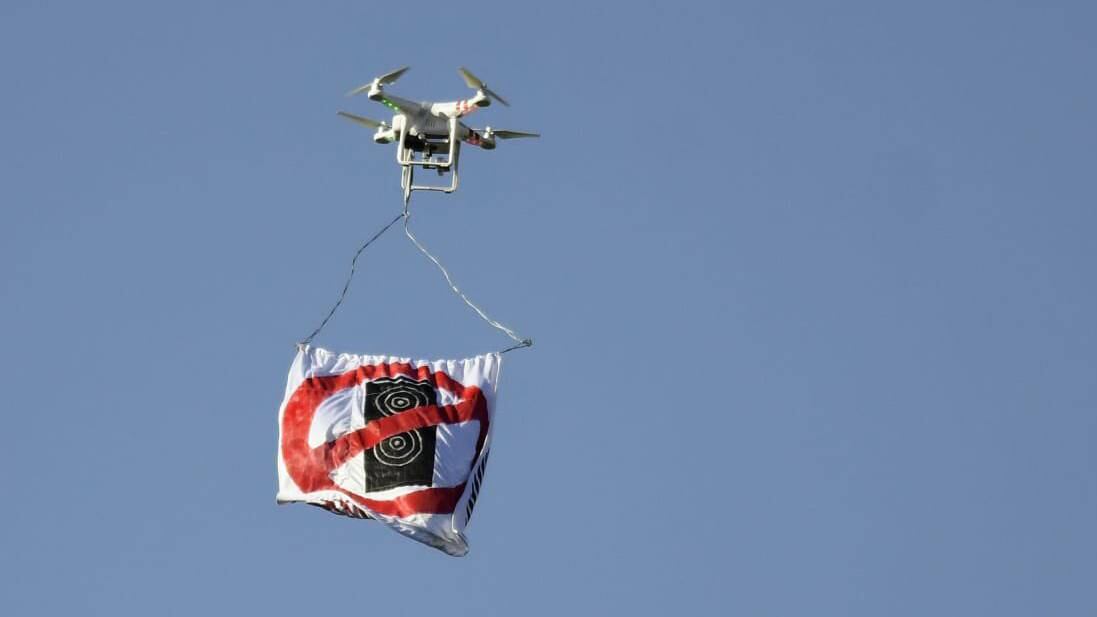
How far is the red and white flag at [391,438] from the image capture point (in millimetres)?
83562

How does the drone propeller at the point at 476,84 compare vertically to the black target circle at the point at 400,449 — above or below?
above

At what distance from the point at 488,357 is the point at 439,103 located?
6375 mm

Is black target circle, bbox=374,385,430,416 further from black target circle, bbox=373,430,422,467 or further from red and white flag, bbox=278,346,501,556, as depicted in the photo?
black target circle, bbox=373,430,422,467

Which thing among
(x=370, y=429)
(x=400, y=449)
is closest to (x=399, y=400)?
(x=370, y=429)

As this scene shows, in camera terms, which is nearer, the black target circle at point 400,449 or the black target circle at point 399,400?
the black target circle at point 400,449

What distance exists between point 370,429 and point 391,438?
0.57 metres

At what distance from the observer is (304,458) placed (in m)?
84.4

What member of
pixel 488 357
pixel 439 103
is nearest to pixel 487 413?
pixel 488 357

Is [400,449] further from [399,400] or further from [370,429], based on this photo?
[399,400]

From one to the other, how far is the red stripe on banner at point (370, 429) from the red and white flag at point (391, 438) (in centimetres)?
2

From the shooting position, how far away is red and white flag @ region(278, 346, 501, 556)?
8356cm

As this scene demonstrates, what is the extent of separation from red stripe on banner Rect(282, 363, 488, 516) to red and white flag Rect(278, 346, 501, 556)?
0.9 inches

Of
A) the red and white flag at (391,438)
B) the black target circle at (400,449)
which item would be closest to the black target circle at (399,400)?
the red and white flag at (391,438)

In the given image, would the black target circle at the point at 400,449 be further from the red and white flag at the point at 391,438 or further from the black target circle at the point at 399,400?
the black target circle at the point at 399,400
